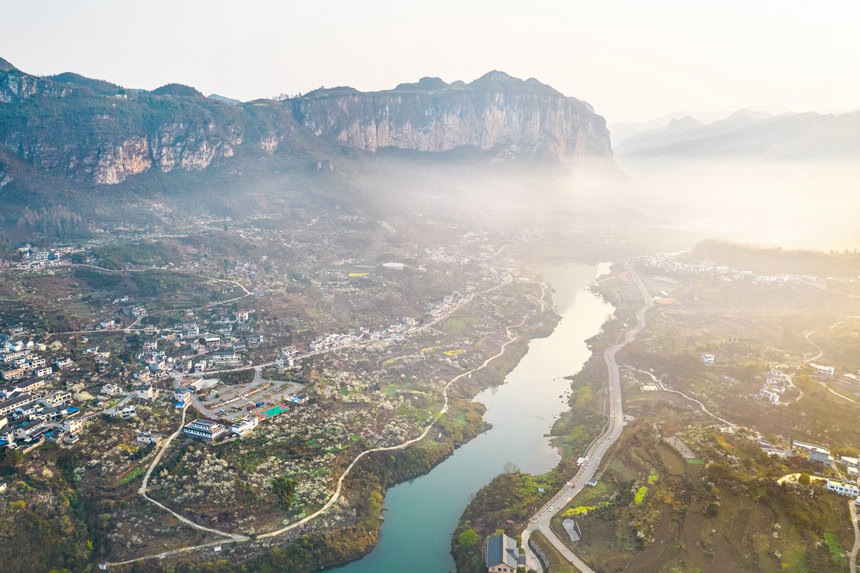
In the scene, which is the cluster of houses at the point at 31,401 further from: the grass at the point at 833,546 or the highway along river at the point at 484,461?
the grass at the point at 833,546

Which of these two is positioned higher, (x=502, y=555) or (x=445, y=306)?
(x=502, y=555)

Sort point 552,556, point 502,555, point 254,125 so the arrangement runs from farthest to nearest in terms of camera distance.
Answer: point 254,125, point 552,556, point 502,555

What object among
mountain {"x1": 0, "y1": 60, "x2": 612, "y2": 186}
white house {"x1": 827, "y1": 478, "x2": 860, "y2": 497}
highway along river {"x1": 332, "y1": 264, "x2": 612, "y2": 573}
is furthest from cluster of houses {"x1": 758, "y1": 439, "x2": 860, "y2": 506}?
mountain {"x1": 0, "y1": 60, "x2": 612, "y2": 186}

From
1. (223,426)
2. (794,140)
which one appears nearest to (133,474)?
(223,426)

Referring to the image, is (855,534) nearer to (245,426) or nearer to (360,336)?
(245,426)

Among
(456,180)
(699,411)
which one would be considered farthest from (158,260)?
(456,180)
